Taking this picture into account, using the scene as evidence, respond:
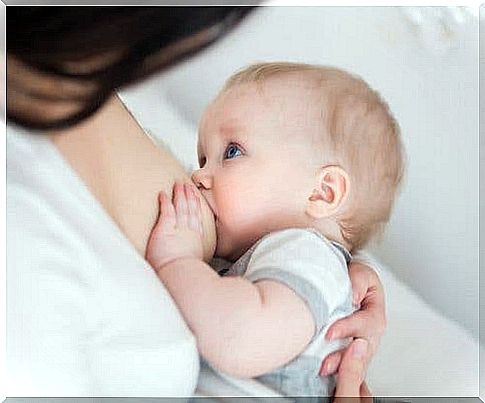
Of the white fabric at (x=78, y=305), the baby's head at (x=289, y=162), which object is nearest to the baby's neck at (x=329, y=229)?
the baby's head at (x=289, y=162)

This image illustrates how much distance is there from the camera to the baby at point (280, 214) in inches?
42.4

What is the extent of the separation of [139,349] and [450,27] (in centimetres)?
62

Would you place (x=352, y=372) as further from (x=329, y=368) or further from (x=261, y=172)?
(x=261, y=172)

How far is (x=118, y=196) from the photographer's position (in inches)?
42.0

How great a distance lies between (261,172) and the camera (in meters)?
1.16

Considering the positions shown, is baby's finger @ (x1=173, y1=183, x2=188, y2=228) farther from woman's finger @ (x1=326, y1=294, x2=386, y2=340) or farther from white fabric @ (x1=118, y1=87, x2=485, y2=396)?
woman's finger @ (x1=326, y1=294, x2=386, y2=340)

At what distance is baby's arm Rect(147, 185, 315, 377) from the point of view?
3.51 ft

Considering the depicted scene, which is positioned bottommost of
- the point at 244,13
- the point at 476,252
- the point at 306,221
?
the point at 476,252

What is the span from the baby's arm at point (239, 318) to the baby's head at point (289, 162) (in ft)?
0.29

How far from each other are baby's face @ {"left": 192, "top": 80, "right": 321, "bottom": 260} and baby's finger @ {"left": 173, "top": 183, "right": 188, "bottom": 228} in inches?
1.3

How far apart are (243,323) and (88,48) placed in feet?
1.22

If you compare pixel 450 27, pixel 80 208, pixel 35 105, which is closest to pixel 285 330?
pixel 80 208

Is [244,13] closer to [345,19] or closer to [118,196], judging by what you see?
[345,19]

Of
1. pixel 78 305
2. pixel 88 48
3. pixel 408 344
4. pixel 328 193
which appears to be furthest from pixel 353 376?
pixel 88 48
